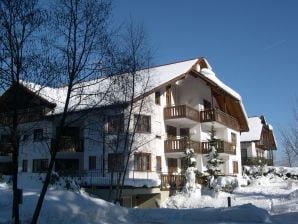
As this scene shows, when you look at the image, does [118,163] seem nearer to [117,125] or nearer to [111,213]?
[117,125]

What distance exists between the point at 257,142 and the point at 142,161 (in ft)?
110

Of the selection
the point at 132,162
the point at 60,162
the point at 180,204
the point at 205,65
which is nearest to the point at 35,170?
the point at 60,162

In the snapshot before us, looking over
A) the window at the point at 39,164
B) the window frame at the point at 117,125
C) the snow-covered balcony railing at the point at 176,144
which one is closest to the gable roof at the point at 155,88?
the window frame at the point at 117,125

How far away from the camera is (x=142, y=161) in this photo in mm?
29562

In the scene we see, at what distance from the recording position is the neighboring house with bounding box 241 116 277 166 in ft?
189

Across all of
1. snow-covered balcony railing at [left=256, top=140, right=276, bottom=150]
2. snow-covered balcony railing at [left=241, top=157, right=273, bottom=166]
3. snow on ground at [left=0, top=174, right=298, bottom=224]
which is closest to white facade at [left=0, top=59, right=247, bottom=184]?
snow-covered balcony railing at [left=241, top=157, right=273, bottom=166]

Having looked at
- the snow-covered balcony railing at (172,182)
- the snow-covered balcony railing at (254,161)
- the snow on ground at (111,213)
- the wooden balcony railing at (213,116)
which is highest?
the wooden balcony railing at (213,116)

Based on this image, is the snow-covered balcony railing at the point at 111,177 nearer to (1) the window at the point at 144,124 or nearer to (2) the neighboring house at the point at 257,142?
(1) the window at the point at 144,124

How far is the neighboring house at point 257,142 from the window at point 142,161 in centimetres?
2423

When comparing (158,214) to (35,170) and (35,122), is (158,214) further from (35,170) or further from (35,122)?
(35,170)

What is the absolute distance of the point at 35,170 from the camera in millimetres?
32594

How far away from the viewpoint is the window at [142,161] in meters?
29.0

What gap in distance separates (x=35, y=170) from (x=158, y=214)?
60.4 ft

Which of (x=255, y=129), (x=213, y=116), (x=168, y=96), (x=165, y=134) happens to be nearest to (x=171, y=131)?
(x=165, y=134)
